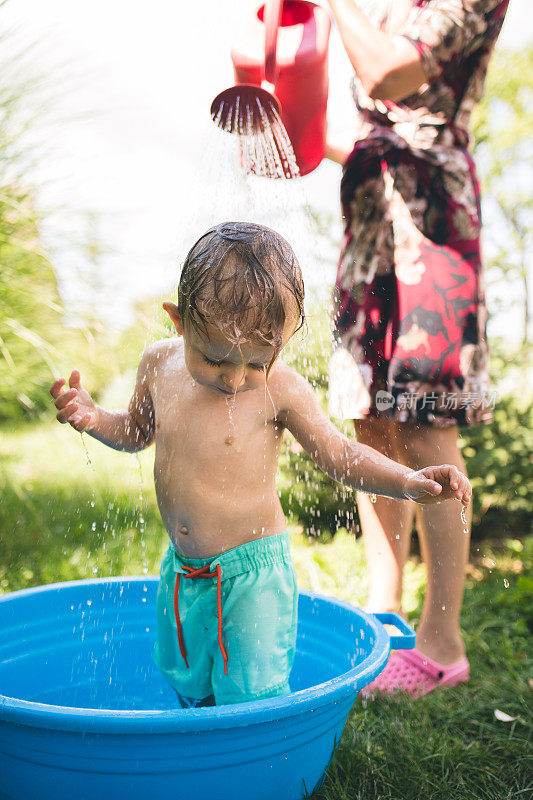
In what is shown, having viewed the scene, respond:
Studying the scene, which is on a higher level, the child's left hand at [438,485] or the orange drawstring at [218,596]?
the child's left hand at [438,485]

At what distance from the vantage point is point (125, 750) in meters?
1.08

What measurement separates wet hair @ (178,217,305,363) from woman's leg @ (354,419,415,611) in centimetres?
85

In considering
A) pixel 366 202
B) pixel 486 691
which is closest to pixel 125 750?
pixel 486 691

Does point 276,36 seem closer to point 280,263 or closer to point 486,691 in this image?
point 280,263

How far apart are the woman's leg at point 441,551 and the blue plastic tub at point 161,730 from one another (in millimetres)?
236

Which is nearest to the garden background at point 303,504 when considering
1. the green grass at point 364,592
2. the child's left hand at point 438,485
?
the green grass at point 364,592

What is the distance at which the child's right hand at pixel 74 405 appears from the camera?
1416 millimetres

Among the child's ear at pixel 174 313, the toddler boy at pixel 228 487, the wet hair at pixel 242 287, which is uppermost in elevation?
the wet hair at pixel 242 287

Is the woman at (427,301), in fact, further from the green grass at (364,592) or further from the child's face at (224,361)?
the child's face at (224,361)

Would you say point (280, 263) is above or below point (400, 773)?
above

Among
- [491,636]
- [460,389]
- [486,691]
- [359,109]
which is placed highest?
[359,109]

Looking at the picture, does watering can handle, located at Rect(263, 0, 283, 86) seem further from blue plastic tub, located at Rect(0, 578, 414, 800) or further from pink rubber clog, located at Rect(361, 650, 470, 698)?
pink rubber clog, located at Rect(361, 650, 470, 698)

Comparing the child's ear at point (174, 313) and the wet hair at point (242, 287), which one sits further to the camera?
the child's ear at point (174, 313)

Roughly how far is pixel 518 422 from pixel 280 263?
228 centimetres
